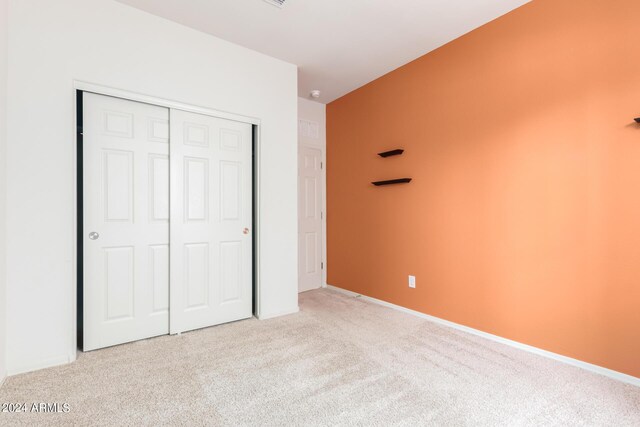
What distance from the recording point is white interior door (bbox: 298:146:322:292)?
4.29 metres

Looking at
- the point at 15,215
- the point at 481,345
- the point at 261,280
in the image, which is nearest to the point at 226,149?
the point at 261,280

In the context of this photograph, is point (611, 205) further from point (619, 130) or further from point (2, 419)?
point (2, 419)

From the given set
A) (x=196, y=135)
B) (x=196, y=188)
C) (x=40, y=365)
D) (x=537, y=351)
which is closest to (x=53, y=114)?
(x=196, y=135)

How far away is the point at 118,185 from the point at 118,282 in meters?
0.79

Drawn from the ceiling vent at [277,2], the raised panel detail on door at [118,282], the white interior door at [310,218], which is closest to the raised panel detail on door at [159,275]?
the raised panel detail on door at [118,282]

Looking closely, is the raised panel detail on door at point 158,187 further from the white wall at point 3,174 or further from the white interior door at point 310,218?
the white interior door at point 310,218

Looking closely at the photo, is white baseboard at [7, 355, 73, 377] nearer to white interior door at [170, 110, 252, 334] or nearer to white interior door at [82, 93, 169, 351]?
white interior door at [82, 93, 169, 351]

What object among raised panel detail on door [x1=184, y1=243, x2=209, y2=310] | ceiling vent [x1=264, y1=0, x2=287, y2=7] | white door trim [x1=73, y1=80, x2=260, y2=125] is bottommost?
raised panel detail on door [x1=184, y1=243, x2=209, y2=310]

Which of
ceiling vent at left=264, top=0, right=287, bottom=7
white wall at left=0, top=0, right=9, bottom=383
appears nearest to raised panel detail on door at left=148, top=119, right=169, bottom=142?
white wall at left=0, top=0, right=9, bottom=383

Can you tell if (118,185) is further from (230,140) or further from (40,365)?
(40,365)

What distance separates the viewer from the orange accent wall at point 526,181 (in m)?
1.99

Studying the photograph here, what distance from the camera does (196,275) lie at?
279 cm

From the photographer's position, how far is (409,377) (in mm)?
1995

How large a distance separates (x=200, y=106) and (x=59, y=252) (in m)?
1.60
